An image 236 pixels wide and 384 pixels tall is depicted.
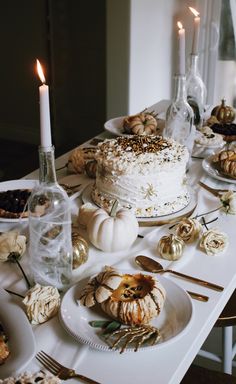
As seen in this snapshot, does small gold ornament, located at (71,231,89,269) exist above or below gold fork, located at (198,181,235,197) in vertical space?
above

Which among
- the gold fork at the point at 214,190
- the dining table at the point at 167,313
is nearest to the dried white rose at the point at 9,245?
the dining table at the point at 167,313

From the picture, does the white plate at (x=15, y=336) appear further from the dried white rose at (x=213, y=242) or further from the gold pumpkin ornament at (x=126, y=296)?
the dried white rose at (x=213, y=242)

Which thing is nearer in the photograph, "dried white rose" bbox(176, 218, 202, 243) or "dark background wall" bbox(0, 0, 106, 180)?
"dried white rose" bbox(176, 218, 202, 243)

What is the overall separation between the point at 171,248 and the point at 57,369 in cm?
39

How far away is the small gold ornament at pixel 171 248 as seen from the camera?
3.55 ft

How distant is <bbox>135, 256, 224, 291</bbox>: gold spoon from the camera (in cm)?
100

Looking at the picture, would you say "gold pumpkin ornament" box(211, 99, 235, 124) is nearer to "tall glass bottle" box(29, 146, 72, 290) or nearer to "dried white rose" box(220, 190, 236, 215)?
"dried white rose" box(220, 190, 236, 215)

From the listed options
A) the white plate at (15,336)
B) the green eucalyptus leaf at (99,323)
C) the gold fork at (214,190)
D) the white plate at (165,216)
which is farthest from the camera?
the gold fork at (214,190)

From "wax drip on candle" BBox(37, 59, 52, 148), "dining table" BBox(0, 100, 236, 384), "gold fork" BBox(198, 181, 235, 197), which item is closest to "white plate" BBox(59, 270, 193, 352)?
"dining table" BBox(0, 100, 236, 384)

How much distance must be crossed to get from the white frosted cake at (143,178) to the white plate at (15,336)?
401 millimetres

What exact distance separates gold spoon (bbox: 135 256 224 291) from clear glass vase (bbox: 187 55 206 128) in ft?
3.00

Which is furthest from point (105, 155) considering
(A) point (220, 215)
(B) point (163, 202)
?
(A) point (220, 215)

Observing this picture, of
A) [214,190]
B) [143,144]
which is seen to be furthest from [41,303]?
[214,190]

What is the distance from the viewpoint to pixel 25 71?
404cm
